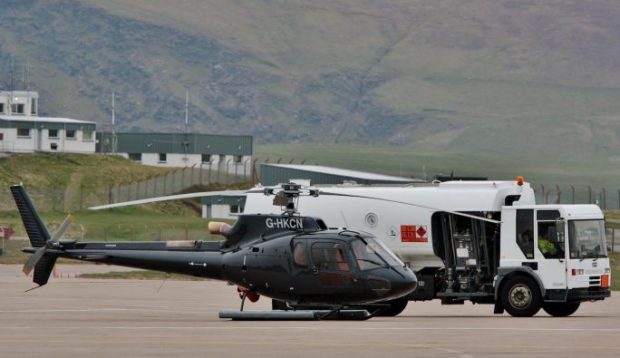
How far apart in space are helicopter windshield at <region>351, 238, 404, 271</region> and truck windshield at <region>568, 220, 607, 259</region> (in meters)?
5.28

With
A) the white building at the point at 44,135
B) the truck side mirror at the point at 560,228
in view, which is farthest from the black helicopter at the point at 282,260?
the white building at the point at 44,135

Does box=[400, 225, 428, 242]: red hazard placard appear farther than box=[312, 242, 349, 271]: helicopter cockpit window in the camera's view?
Yes

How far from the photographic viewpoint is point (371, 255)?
30.8 meters

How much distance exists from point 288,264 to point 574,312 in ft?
26.8

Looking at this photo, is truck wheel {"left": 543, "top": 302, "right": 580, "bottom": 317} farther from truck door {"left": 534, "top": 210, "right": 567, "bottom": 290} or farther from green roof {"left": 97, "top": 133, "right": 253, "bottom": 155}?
green roof {"left": 97, "top": 133, "right": 253, "bottom": 155}

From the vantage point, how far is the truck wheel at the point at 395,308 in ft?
115

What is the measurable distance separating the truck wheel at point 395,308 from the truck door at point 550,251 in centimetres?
307

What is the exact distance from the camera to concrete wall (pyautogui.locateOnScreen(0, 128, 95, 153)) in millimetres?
129500

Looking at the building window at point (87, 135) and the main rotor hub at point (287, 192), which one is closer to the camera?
the main rotor hub at point (287, 192)

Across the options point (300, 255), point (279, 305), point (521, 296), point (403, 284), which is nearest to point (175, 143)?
point (279, 305)

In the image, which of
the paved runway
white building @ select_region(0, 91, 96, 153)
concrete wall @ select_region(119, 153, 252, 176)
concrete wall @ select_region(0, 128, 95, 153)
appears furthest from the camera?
concrete wall @ select_region(119, 153, 252, 176)

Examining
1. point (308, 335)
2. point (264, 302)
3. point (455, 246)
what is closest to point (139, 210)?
point (264, 302)

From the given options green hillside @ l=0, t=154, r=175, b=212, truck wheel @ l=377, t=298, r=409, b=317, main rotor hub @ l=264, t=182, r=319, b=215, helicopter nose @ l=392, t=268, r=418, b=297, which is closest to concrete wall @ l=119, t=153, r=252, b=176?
green hillside @ l=0, t=154, r=175, b=212

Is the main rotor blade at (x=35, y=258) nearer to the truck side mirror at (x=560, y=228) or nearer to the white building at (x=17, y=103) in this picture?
the truck side mirror at (x=560, y=228)
